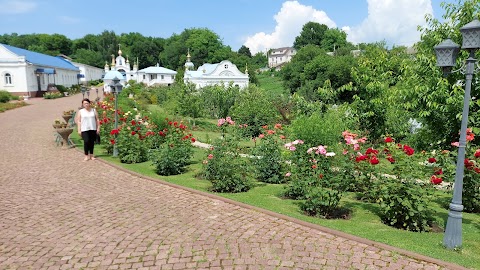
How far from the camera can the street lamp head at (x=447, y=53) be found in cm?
431

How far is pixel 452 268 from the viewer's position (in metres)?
4.01

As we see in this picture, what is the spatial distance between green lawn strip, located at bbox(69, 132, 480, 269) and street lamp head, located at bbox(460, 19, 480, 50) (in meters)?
2.57

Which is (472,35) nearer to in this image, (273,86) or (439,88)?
(439,88)

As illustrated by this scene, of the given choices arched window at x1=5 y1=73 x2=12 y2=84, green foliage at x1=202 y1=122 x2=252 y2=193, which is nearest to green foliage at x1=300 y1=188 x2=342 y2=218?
green foliage at x1=202 y1=122 x2=252 y2=193

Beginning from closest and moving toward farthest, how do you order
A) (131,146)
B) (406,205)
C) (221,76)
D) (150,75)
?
(406,205) < (131,146) < (221,76) < (150,75)

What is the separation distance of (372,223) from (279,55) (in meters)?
128

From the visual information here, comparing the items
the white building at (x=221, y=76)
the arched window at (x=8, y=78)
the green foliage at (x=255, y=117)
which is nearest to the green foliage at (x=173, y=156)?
the green foliage at (x=255, y=117)

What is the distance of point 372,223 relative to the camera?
219 inches

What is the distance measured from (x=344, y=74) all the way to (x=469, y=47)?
117 feet

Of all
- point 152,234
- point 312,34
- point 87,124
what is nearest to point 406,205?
point 152,234

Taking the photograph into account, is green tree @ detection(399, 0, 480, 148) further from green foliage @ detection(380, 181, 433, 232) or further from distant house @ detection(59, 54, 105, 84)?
distant house @ detection(59, 54, 105, 84)

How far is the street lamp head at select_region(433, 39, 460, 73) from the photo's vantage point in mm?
4309

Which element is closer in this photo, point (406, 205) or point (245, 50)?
point (406, 205)

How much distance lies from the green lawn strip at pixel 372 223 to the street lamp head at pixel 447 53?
236 centimetres
